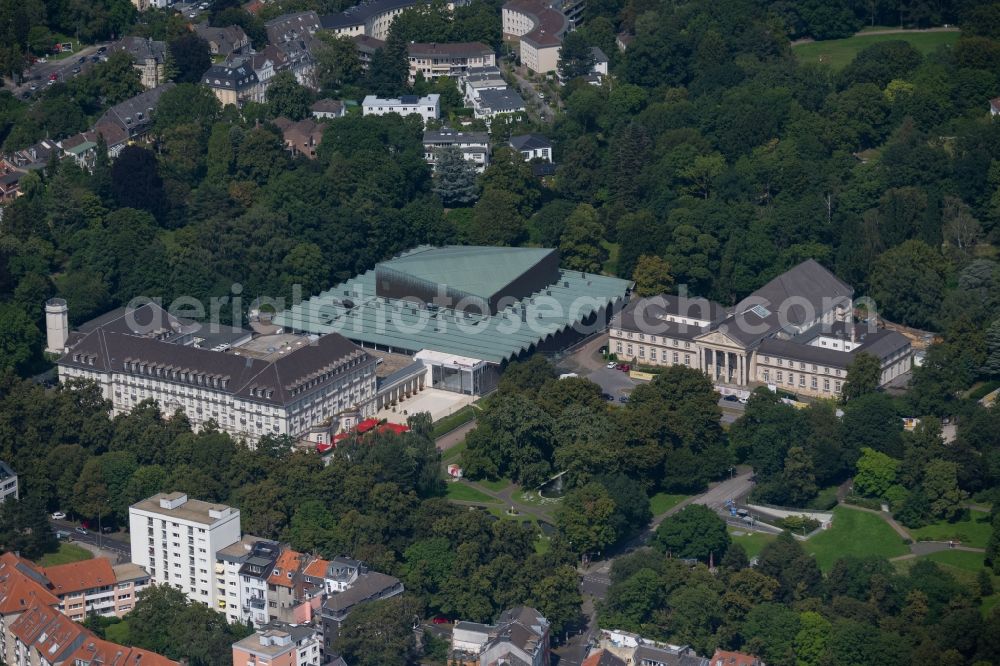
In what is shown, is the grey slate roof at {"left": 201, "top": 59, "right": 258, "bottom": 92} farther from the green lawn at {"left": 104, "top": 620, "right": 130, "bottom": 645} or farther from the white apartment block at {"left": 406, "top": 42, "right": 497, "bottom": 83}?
the green lawn at {"left": 104, "top": 620, "right": 130, "bottom": 645}

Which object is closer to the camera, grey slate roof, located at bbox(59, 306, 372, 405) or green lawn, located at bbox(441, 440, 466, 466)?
green lawn, located at bbox(441, 440, 466, 466)

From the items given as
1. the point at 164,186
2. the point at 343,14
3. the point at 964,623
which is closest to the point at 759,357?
the point at 964,623

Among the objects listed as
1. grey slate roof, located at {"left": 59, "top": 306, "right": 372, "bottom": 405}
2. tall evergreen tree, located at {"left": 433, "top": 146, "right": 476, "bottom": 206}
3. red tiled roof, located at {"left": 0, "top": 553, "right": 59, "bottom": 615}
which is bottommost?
red tiled roof, located at {"left": 0, "top": 553, "right": 59, "bottom": 615}

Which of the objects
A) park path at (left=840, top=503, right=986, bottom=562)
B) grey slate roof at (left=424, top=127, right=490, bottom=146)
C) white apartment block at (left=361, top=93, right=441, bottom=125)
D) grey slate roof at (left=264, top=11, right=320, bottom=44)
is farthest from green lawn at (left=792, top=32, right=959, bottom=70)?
park path at (left=840, top=503, right=986, bottom=562)

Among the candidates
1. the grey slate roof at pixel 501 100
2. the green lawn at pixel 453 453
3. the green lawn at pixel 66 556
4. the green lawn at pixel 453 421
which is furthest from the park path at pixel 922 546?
the grey slate roof at pixel 501 100

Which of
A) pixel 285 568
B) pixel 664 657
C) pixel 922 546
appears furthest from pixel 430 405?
pixel 664 657

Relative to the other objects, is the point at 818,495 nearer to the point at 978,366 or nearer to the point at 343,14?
the point at 978,366
